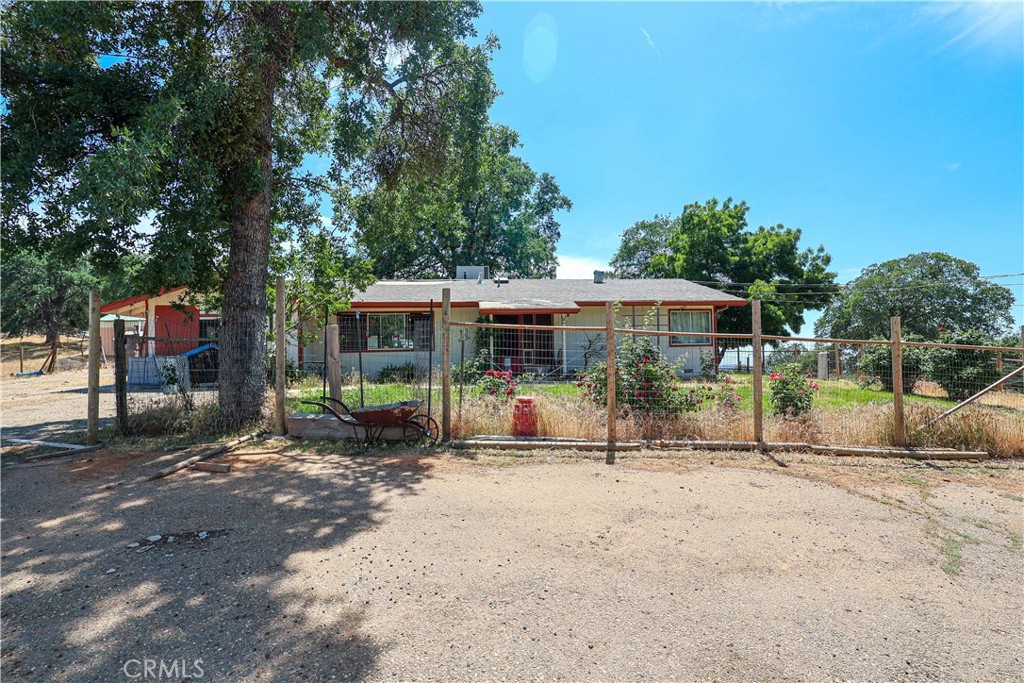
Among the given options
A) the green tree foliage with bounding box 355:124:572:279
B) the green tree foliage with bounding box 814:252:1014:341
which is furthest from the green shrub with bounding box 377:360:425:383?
the green tree foliage with bounding box 814:252:1014:341

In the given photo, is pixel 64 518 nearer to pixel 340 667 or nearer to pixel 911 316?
pixel 340 667

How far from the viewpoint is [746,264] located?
29500 millimetres

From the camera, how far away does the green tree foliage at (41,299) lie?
34.3 m

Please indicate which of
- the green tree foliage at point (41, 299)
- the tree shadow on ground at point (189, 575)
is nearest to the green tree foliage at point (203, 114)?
the tree shadow on ground at point (189, 575)

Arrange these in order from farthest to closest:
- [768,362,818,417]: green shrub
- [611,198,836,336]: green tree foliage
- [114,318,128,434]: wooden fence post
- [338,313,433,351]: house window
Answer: [611,198,836,336]: green tree foliage, [338,313,433,351]: house window, [114,318,128,434]: wooden fence post, [768,362,818,417]: green shrub

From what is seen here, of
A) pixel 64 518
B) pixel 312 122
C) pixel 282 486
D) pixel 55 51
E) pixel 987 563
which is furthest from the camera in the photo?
pixel 312 122

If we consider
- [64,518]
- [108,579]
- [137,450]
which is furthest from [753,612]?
[137,450]

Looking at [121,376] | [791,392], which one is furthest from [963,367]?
[121,376]

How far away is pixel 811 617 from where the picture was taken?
9.25 ft

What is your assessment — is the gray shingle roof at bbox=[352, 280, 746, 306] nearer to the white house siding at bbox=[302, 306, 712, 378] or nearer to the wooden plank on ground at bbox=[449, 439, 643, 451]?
the white house siding at bbox=[302, 306, 712, 378]

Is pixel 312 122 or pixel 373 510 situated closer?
pixel 373 510

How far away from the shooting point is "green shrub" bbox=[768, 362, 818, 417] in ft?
25.3

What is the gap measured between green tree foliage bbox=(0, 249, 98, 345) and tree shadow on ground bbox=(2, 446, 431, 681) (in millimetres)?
38266

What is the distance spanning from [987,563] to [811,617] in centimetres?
187
